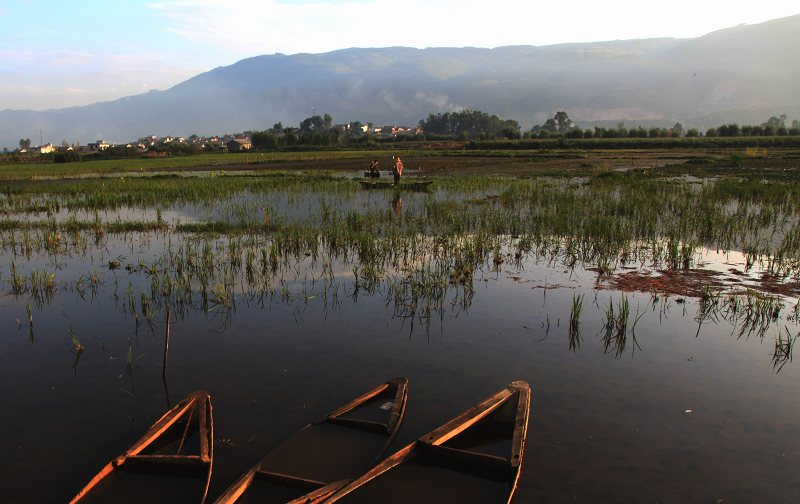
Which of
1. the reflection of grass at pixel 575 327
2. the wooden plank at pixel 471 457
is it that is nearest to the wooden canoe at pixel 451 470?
the wooden plank at pixel 471 457

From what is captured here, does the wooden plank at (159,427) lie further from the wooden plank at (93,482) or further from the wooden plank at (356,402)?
the wooden plank at (356,402)

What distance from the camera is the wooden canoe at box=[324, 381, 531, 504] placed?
396cm

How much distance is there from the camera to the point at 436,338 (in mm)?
7113

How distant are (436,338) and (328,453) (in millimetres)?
2951

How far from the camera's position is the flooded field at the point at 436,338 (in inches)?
183

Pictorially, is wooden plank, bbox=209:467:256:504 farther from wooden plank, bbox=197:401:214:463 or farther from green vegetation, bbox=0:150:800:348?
green vegetation, bbox=0:150:800:348

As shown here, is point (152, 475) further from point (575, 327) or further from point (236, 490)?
point (575, 327)

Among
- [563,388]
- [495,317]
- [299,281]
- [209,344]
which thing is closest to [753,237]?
[495,317]

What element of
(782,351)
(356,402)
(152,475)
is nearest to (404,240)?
(782,351)

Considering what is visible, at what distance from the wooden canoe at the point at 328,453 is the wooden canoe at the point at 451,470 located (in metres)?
0.17

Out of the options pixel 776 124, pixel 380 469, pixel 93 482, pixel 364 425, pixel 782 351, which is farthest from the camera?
pixel 776 124

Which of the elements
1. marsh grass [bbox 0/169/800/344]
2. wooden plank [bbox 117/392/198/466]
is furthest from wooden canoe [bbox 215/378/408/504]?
marsh grass [bbox 0/169/800/344]

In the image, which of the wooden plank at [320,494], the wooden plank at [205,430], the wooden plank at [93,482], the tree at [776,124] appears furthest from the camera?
the tree at [776,124]

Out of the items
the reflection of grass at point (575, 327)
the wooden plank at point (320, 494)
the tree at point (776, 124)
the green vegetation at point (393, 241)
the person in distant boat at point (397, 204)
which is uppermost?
the tree at point (776, 124)
